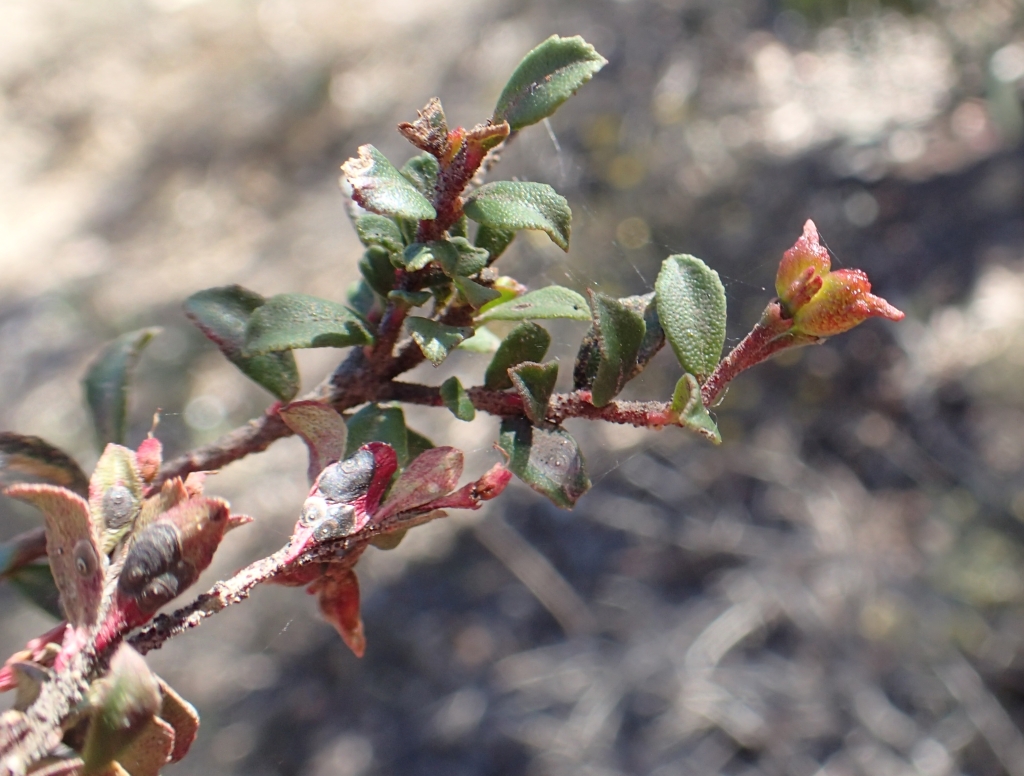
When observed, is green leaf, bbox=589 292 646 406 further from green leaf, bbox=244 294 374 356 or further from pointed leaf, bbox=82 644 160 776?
pointed leaf, bbox=82 644 160 776

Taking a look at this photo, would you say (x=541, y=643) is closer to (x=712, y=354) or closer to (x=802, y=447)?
(x=802, y=447)

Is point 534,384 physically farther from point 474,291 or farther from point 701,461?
point 701,461

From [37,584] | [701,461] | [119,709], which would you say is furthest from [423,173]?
[701,461]

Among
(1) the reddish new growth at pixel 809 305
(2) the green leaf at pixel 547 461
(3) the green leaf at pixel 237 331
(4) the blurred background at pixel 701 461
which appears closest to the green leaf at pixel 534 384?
(2) the green leaf at pixel 547 461

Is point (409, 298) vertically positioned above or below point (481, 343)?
above

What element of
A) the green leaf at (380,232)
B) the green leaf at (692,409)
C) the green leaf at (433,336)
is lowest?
the green leaf at (692,409)

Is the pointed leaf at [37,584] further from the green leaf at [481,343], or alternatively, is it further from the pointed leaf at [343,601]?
the green leaf at [481,343]

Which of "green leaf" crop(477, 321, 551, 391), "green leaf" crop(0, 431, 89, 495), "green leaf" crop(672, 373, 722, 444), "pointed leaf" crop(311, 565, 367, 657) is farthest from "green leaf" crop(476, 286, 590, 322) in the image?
"green leaf" crop(0, 431, 89, 495)
